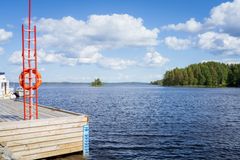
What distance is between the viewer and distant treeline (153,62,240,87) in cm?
15225

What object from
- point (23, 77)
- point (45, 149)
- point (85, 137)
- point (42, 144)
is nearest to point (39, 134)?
point (42, 144)

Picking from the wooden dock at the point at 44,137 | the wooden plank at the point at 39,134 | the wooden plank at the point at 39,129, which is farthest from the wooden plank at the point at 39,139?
the wooden plank at the point at 39,129

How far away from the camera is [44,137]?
13719 millimetres

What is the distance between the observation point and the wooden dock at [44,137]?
12.8m

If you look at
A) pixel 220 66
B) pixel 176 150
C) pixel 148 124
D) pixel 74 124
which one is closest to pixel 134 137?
pixel 176 150

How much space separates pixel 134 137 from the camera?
2183 cm

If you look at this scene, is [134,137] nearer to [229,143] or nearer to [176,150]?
[176,150]

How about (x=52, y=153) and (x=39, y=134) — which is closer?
(x=39, y=134)

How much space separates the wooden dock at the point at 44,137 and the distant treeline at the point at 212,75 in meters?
146

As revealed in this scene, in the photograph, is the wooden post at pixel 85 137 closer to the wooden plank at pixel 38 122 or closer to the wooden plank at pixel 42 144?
the wooden plank at pixel 42 144

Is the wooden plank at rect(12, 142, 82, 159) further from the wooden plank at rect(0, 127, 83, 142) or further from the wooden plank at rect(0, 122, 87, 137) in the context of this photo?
the wooden plank at rect(0, 122, 87, 137)

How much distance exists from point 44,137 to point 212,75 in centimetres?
15144

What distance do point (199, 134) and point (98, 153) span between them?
9763 millimetres

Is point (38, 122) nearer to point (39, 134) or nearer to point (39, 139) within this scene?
point (39, 134)
